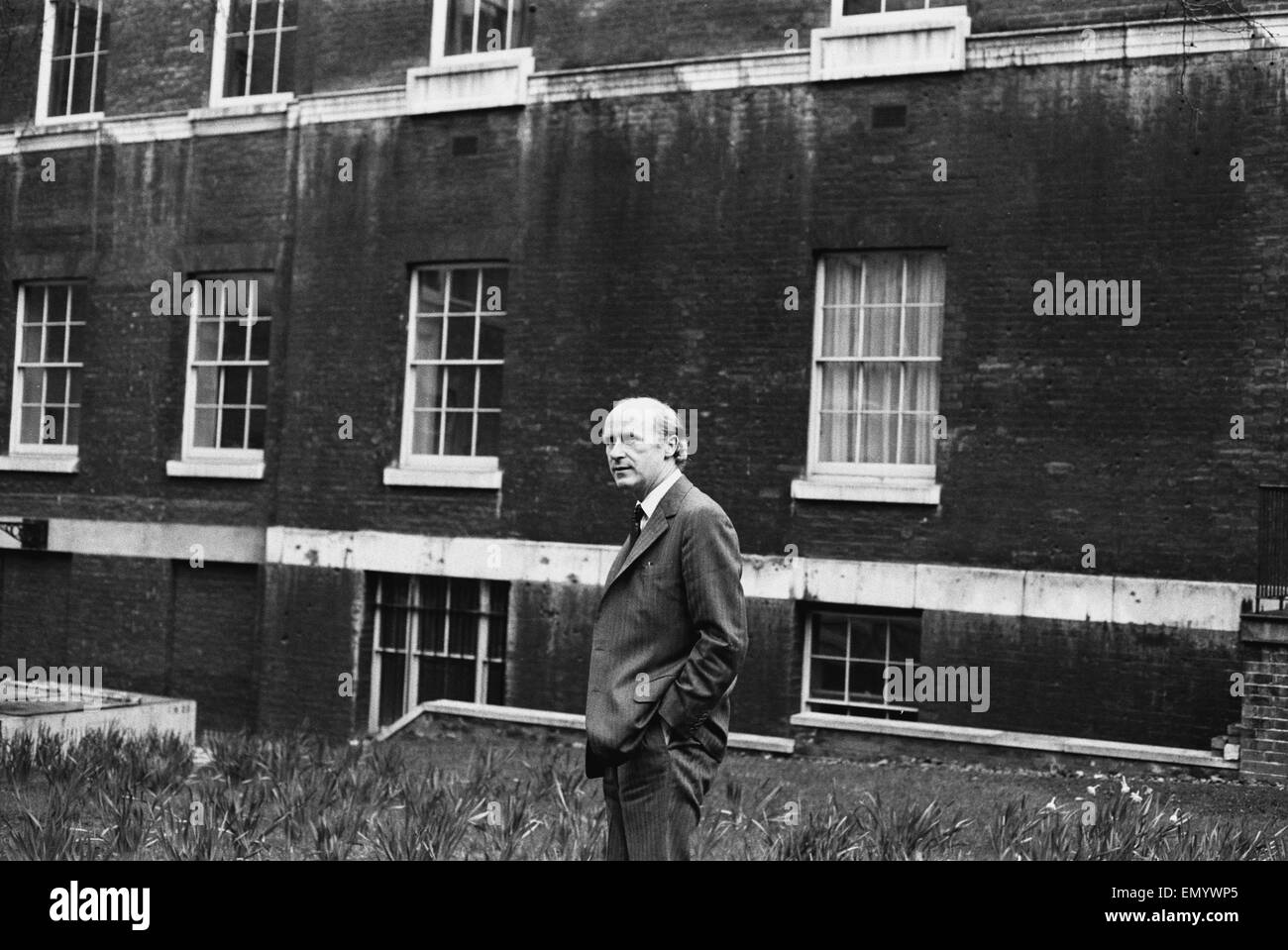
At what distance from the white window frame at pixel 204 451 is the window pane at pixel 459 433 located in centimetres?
256

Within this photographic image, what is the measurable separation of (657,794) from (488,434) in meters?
12.5

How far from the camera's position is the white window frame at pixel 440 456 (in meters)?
18.1

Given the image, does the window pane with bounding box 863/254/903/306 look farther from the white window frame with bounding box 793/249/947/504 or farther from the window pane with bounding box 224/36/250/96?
the window pane with bounding box 224/36/250/96

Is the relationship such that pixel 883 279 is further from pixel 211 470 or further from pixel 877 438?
pixel 211 470

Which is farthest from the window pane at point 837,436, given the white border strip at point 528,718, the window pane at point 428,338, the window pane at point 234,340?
the window pane at point 234,340

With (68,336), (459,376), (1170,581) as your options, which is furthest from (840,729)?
(68,336)

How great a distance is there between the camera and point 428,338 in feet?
61.4

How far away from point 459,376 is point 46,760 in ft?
25.0

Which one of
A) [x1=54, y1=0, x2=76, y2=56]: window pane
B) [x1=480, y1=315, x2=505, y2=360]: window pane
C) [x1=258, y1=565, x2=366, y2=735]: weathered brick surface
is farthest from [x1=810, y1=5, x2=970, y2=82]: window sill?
[x1=54, y1=0, x2=76, y2=56]: window pane

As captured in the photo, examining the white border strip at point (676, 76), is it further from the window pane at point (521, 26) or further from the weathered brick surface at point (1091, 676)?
the weathered brick surface at point (1091, 676)

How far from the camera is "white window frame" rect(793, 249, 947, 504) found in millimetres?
15906

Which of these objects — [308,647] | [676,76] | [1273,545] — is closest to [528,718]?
[308,647]

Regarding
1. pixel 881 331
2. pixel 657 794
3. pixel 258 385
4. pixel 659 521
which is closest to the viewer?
pixel 657 794

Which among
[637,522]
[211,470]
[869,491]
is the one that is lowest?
[637,522]
